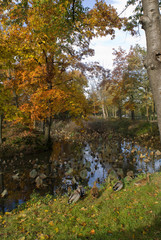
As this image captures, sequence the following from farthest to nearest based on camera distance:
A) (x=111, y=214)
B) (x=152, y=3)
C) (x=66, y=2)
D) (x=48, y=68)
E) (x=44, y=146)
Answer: (x=44, y=146) → (x=48, y=68) → (x=66, y=2) → (x=111, y=214) → (x=152, y=3)

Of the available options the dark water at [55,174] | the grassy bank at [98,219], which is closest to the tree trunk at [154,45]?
the grassy bank at [98,219]

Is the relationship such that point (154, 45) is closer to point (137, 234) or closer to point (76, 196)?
A: point (137, 234)

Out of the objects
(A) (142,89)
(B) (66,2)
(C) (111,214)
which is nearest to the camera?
(C) (111,214)

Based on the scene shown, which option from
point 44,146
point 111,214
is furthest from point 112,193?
point 44,146

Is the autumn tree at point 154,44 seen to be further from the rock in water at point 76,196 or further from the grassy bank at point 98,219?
the rock in water at point 76,196

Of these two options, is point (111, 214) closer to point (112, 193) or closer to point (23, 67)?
point (112, 193)

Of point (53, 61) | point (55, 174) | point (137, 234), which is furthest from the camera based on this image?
point (53, 61)

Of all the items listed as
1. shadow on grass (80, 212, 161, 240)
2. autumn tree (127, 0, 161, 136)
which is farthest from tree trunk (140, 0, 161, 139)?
shadow on grass (80, 212, 161, 240)

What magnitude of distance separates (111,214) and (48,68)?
11534 mm

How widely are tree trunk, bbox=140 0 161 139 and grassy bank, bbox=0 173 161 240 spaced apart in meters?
2.22

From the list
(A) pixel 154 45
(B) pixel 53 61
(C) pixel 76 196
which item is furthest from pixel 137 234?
(B) pixel 53 61

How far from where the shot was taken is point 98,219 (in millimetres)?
3586

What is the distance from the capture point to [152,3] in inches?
109

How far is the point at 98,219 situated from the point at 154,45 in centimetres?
387
